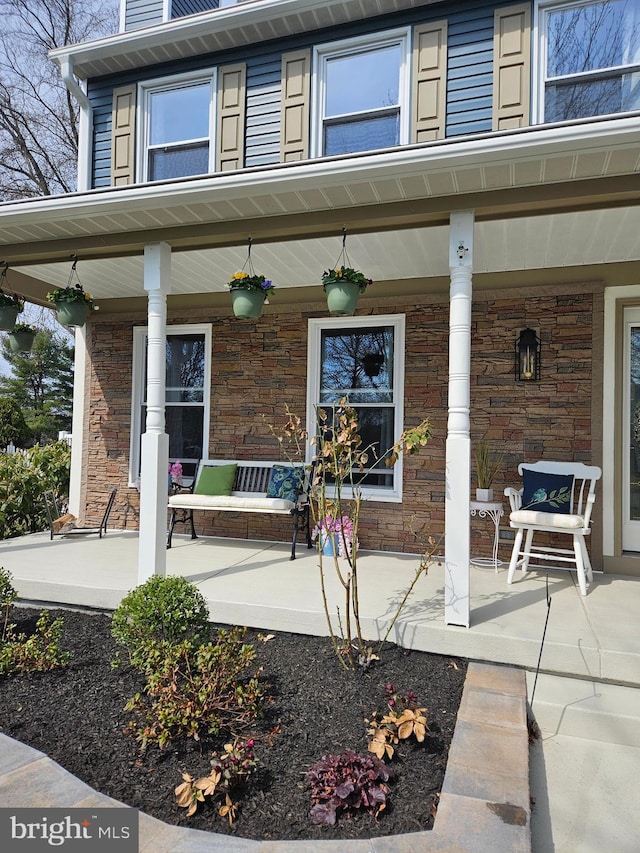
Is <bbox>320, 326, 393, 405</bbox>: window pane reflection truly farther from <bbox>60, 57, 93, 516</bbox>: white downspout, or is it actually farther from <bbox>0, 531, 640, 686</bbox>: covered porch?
<bbox>60, 57, 93, 516</bbox>: white downspout

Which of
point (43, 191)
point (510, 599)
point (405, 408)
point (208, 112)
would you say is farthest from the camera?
point (43, 191)

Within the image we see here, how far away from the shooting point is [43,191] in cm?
1185

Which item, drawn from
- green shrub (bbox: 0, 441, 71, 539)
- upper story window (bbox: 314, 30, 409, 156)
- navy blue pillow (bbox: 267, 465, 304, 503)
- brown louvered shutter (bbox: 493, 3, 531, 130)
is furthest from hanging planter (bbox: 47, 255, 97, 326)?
brown louvered shutter (bbox: 493, 3, 531, 130)

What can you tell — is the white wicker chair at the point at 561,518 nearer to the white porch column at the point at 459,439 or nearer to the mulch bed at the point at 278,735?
the white porch column at the point at 459,439

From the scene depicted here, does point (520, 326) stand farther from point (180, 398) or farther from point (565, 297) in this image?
point (180, 398)

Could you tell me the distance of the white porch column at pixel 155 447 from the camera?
360 cm

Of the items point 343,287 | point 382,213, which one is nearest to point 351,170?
point 382,213

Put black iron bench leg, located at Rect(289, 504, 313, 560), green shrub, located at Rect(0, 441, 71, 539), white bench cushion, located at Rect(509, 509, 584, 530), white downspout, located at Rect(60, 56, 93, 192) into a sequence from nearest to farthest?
1. white bench cushion, located at Rect(509, 509, 584, 530)
2. black iron bench leg, located at Rect(289, 504, 313, 560)
3. white downspout, located at Rect(60, 56, 93, 192)
4. green shrub, located at Rect(0, 441, 71, 539)

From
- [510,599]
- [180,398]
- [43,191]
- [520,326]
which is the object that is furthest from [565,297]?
[43,191]

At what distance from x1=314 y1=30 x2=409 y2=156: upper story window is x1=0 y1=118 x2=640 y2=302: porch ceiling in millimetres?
1569

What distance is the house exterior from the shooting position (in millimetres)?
3051

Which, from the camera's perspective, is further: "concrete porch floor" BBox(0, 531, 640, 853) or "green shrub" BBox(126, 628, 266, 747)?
"green shrub" BBox(126, 628, 266, 747)

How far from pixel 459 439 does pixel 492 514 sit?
5.49 ft

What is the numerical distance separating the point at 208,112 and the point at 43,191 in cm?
798
